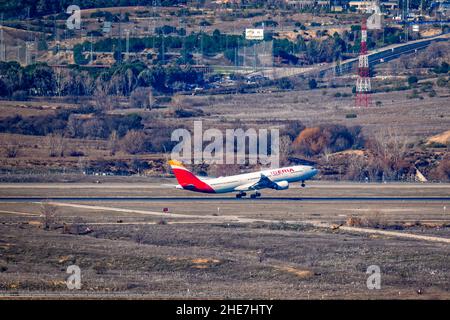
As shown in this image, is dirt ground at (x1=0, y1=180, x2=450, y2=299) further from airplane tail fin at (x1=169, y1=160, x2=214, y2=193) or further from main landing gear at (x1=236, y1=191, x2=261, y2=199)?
main landing gear at (x1=236, y1=191, x2=261, y2=199)

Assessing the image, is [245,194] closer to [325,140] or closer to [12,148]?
[325,140]

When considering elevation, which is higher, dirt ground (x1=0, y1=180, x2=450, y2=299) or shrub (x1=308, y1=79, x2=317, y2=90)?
shrub (x1=308, y1=79, x2=317, y2=90)

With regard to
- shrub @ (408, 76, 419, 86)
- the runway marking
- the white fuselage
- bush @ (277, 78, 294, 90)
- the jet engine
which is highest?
shrub @ (408, 76, 419, 86)

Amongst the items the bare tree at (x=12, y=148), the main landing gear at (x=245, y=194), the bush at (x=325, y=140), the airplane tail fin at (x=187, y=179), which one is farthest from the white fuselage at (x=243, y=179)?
the bare tree at (x=12, y=148)

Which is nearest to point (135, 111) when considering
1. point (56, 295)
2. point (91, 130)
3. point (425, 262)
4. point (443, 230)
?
point (91, 130)

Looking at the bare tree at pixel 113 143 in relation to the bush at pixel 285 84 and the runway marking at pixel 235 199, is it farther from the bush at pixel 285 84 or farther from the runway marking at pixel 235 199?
the bush at pixel 285 84

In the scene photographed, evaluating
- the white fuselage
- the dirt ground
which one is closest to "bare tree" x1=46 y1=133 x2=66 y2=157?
the dirt ground

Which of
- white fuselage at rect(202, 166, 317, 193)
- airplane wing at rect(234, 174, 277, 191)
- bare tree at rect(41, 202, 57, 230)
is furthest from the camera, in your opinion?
airplane wing at rect(234, 174, 277, 191)

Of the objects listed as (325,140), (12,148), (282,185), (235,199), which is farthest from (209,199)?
(12,148)
